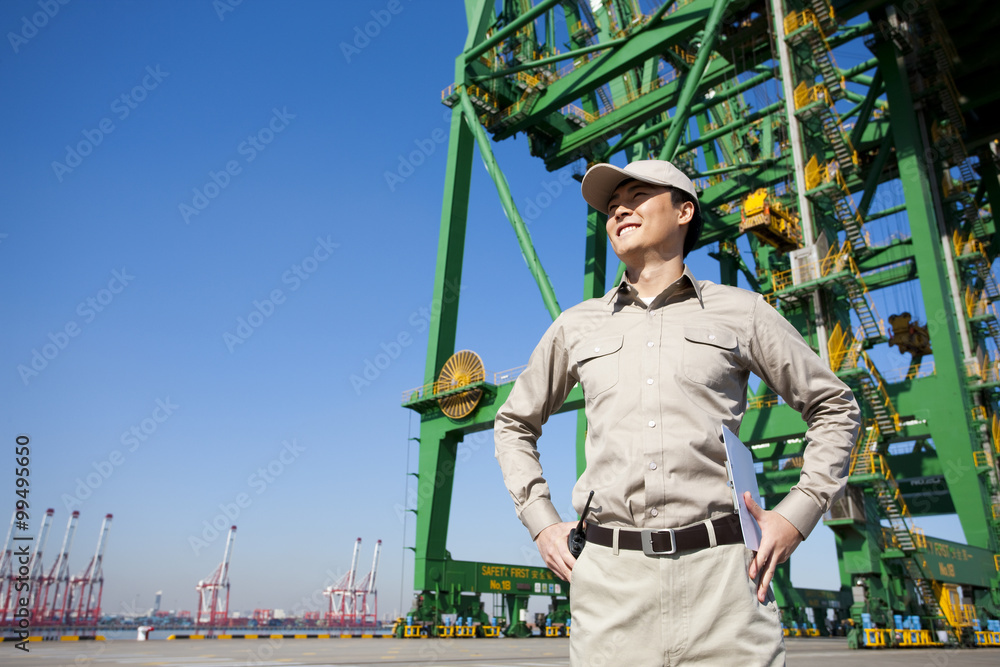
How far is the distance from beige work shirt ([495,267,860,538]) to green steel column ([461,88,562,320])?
16647 millimetres

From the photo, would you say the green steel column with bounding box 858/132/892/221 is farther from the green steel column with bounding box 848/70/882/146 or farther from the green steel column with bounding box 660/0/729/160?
the green steel column with bounding box 660/0/729/160

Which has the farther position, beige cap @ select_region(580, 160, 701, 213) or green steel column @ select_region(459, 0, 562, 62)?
green steel column @ select_region(459, 0, 562, 62)

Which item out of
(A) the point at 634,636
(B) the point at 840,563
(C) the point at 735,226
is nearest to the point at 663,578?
(A) the point at 634,636

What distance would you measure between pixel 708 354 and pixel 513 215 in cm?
1885

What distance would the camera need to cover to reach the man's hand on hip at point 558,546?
2.18 m

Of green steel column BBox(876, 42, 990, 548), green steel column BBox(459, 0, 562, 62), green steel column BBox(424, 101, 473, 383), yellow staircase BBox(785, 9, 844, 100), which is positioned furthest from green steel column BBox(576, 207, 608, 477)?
green steel column BBox(876, 42, 990, 548)

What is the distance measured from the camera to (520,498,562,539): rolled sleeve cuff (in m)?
2.27

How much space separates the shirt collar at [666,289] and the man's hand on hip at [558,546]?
2.69 feet

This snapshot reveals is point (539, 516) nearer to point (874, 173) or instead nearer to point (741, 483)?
point (741, 483)

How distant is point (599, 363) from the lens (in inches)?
96.7

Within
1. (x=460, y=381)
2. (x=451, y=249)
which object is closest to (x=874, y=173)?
(x=451, y=249)

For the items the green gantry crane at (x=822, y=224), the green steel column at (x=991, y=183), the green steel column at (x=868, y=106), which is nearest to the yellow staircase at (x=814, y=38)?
the green gantry crane at (x=822, y=224)

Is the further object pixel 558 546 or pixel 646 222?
pixel 646 222

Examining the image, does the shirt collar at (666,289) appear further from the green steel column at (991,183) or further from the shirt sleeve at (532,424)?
the green steel column at (991,183)
